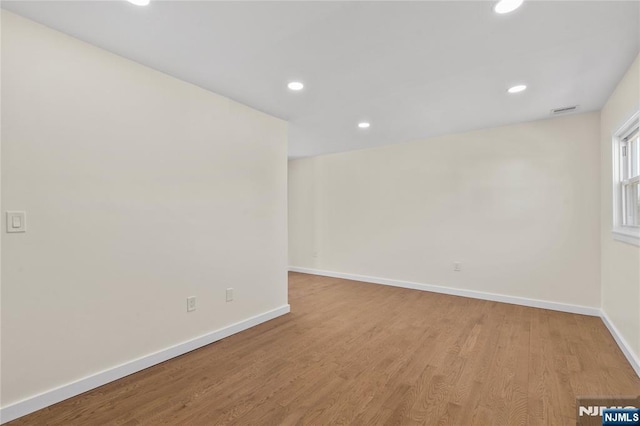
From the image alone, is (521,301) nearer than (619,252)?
No

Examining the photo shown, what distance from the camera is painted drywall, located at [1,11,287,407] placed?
1771mm

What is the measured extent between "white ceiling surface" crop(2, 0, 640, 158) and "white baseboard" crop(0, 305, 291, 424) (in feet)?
7.53

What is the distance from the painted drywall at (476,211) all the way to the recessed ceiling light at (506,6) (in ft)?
8.72

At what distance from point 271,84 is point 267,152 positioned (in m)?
0.89

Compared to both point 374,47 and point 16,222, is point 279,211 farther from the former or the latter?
point 16,222

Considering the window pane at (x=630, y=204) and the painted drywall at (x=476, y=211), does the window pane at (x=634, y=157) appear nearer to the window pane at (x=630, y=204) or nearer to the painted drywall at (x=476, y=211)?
the window pane at (x=630, y=204)

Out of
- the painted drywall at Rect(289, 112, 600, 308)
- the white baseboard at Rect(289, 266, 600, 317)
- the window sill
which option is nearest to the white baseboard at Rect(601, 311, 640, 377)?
the white baseboard at Rect(289, 266, 600, 317)

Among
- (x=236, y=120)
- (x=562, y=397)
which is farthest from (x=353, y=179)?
(x=562, y=397)

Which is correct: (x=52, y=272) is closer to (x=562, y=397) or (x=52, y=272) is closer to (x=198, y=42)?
(x=198, y=42)

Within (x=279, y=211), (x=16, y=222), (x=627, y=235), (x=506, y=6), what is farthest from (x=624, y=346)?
(x=16, y=222)

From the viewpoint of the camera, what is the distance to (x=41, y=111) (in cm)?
184

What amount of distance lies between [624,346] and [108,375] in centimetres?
411

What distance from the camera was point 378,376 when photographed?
2.20m

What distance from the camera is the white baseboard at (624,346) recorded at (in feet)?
7.31
